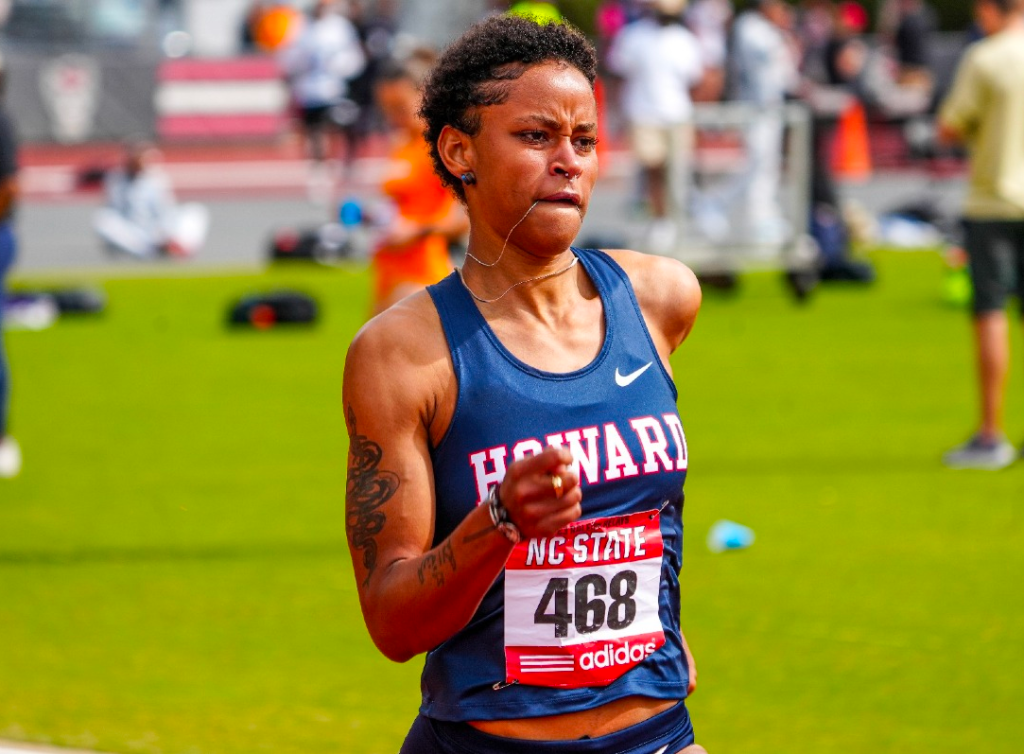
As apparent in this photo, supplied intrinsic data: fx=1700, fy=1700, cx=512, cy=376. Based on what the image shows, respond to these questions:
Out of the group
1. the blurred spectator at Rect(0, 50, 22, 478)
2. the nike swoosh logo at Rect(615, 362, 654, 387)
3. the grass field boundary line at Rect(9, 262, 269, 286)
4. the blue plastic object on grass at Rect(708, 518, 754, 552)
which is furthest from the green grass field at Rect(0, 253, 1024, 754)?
the grass field boundary line at Rect(9, 262, 269, 286)

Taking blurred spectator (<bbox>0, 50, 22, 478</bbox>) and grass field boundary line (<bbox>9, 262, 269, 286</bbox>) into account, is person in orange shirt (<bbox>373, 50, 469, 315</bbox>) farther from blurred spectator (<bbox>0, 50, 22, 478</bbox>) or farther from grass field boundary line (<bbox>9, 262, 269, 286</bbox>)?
grass field boundary line (<bbox>9, 262, 269, 286</bbox>)

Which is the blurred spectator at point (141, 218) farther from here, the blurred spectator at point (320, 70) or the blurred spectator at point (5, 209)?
the blurred spectator at point (5, 209)

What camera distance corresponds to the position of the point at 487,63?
3008mm

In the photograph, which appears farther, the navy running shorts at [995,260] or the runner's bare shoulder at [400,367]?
the navy running shorts at [995,260]

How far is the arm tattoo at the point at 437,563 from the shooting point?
8.77ft

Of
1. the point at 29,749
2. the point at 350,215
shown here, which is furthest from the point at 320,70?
the point at 29,749

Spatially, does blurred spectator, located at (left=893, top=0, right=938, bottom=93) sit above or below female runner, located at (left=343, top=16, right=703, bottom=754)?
below

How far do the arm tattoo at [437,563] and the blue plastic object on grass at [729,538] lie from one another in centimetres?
506

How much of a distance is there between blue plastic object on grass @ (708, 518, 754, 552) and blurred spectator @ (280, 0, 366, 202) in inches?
631

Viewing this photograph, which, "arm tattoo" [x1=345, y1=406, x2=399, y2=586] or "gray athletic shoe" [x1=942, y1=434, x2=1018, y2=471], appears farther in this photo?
"gray athletic shoe" [x1=942, y1=434, x2=1018, y2=471]

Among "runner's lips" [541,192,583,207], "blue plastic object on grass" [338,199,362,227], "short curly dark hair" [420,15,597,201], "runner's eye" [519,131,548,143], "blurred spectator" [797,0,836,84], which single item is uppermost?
"short curly dark hair" [420,15,597,201]

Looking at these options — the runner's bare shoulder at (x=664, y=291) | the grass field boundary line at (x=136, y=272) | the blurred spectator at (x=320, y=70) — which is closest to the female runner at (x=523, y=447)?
the runner's bare shoulder at (x=664, y=291)

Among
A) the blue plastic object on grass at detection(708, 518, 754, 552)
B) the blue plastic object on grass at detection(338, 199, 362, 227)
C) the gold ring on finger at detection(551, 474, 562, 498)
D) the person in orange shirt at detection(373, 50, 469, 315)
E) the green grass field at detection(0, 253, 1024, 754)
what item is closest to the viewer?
the gold ring on finger at detection(551, 474, 562, 498)

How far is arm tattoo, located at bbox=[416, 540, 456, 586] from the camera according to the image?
267 centimetres
